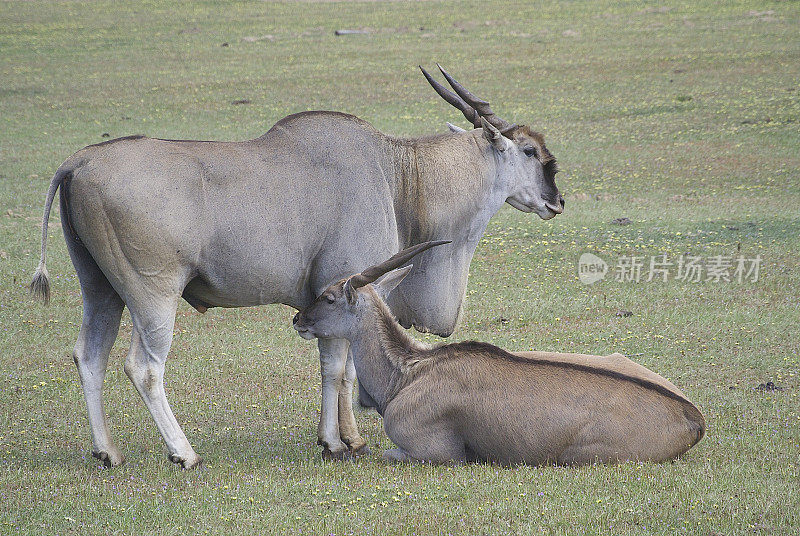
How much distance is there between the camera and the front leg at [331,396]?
725 cm

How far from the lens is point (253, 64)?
33656 mm

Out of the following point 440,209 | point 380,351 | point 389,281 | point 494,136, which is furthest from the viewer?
point 494,136

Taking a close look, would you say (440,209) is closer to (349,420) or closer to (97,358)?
(349,420)

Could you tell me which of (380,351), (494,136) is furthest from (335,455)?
(494,136)

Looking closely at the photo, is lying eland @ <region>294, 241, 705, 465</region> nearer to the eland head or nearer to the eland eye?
the eland head

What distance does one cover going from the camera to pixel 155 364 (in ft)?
22.0

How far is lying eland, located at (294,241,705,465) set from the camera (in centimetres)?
655

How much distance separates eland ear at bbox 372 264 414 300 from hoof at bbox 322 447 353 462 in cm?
115

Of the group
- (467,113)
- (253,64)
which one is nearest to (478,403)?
(467,113)

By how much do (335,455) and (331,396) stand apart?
43 centimetres

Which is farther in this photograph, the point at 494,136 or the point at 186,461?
the point at 494,136

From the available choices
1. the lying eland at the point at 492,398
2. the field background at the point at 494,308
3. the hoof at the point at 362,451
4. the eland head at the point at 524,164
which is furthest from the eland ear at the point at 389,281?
the eland head at the point at 524,164

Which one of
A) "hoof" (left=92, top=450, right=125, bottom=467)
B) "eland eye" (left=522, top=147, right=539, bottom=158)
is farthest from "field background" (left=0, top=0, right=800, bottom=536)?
"eland eye" (left=522, top=147, right=539, bottom=158)

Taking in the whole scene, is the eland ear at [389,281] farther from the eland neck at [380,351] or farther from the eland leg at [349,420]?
the eland leg at [349,420]
